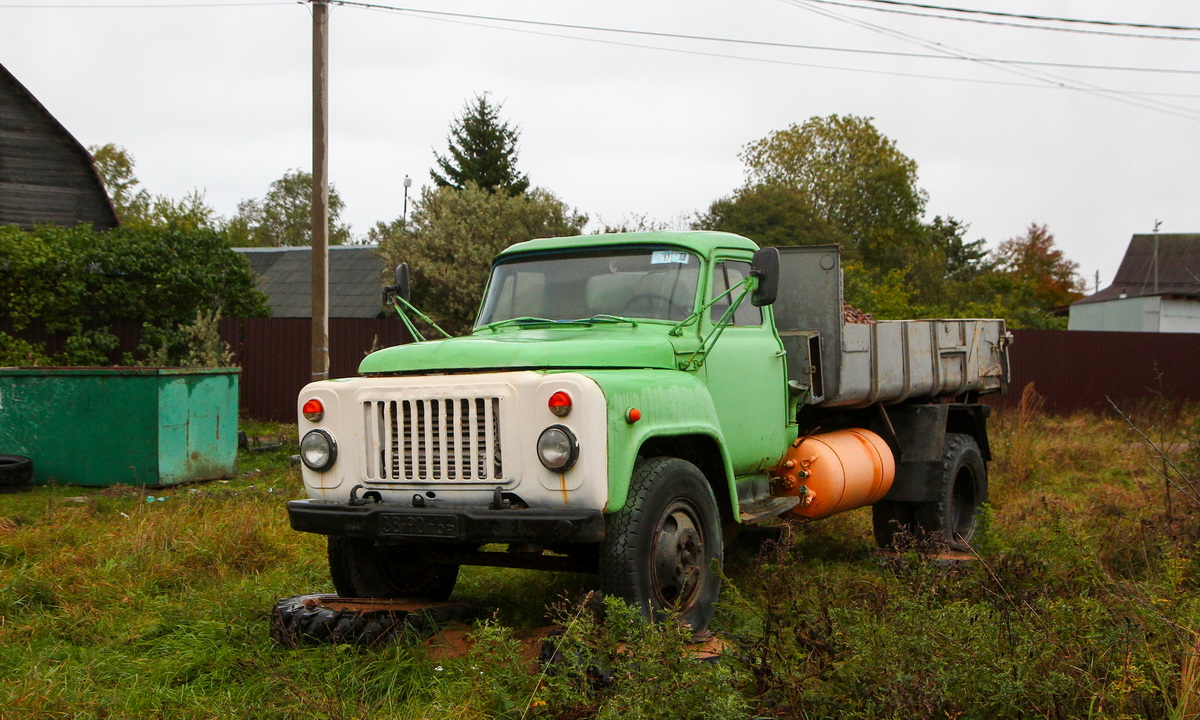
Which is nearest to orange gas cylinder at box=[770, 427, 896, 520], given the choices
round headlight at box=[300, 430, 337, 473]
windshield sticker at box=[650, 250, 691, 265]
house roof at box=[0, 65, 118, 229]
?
windshield sticker at box=[650, 250, 691, 265]

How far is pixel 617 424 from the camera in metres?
4.69

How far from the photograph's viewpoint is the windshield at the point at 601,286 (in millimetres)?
5949

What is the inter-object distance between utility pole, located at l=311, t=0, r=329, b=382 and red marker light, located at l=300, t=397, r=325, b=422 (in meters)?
6.86

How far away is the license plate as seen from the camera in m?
4.68

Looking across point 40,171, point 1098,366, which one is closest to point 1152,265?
point 1098,366

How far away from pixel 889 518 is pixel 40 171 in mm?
21165

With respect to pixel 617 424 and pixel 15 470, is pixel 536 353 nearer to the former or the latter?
pixel 617 424

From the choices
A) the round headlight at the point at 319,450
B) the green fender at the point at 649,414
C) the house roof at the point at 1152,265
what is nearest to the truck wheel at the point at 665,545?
the green fender at the point at 649,414

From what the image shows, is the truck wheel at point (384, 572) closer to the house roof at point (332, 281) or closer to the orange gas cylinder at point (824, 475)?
the orange gas cylinder at point (824, 475)

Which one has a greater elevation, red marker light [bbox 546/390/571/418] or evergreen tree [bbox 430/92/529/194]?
evergreen tree [bbox 430/92/529/194]

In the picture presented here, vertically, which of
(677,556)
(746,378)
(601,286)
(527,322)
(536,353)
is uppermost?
(601,286)

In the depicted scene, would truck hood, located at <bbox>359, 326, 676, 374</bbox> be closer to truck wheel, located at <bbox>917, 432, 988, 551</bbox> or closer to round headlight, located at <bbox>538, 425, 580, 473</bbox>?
round headlight, located at <bbox>538, 425, 580, 473</bbox>

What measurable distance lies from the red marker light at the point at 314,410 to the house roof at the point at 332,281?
859 inches

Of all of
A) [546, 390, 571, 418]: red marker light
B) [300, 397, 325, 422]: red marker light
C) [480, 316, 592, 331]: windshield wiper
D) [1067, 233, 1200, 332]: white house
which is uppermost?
[1067, 233, 1200, 332]: white house
